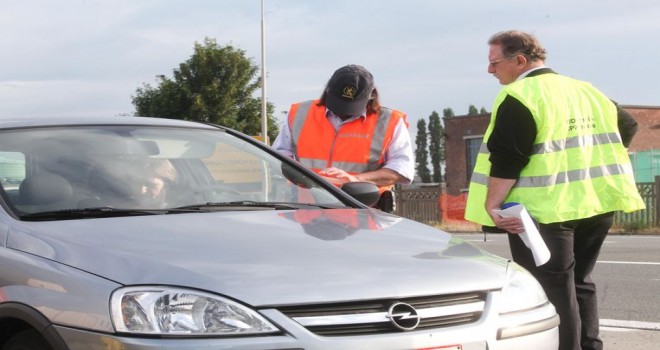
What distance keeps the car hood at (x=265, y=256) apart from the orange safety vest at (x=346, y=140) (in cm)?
179

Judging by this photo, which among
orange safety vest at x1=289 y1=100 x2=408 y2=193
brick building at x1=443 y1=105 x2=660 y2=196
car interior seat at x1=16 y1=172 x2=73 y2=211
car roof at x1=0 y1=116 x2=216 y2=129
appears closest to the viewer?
car interior seat at x1=16 y1=172 x2=73 y2=211

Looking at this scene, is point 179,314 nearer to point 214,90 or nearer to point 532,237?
point 532,237

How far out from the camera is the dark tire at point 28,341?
2.97 meters

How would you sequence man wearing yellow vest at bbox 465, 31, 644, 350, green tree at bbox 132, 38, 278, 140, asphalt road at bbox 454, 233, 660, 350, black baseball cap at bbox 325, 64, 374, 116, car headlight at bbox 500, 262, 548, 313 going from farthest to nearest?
green tree at bbox 132, 38, 278, 140, asphalt road at bbox 454, 233, 660, 350, black baseball cap at bbox 325, 64, 374, 116, man wearing yellow vest at bbox 465, 31, 644, 350, car headlight at bbox 500, 262, 548, 313

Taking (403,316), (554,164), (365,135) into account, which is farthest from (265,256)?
(365,135)

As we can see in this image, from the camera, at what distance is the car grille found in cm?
281

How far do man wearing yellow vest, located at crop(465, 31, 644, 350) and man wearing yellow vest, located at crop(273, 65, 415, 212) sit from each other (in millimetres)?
1001

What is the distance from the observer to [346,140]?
547 centimetres

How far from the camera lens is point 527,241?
13.8 ft

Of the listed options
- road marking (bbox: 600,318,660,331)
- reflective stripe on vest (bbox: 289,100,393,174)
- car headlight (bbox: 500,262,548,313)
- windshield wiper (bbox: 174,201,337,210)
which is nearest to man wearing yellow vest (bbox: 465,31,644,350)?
car headlight (bbox: 500,262,548,313)

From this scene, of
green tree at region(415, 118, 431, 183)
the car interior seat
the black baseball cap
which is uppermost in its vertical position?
the black baseball cap

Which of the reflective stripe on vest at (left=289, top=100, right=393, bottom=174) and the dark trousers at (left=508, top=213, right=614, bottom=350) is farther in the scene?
the reflective stripe on vest at (left=289, top=100, right=393, bottom=174)

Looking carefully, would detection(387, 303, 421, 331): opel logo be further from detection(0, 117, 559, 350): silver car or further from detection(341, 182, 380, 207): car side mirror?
detection(341, 182, 380, 207): car side mirror

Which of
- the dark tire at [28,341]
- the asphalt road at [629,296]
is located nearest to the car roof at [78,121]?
the dark tire at [28,341]
